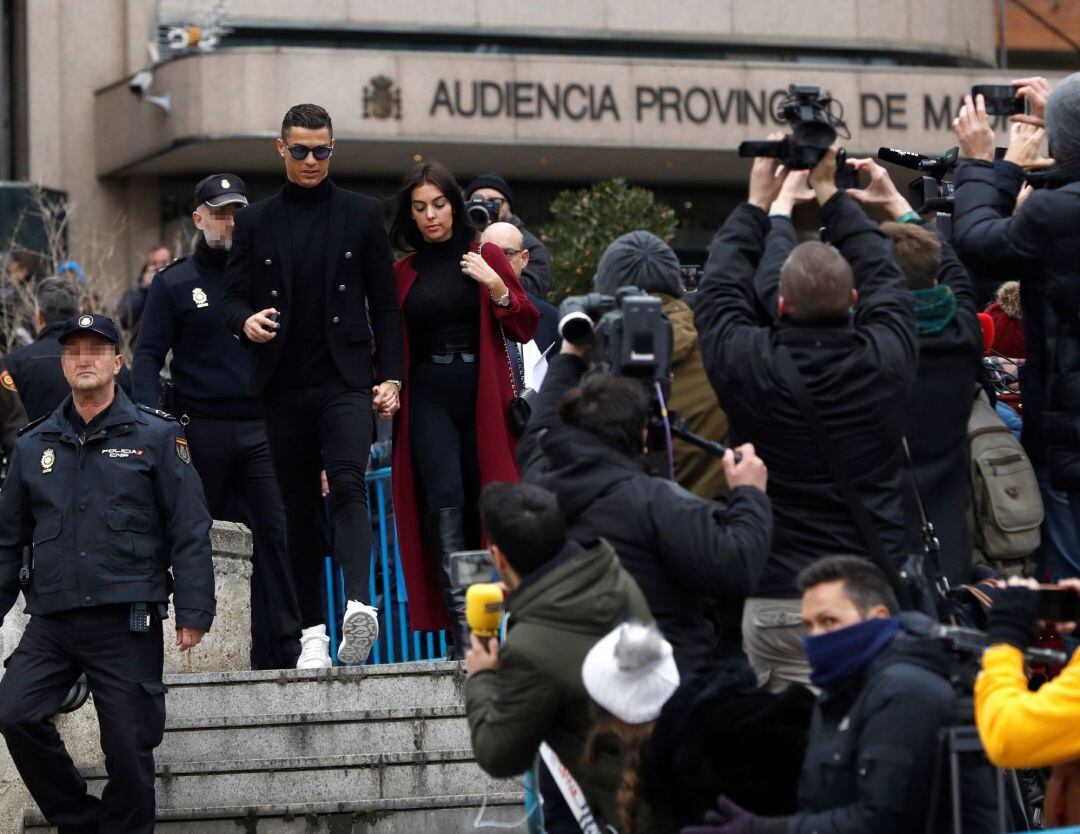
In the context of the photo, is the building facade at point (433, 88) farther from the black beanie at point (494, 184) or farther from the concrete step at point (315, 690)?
the concrete step at point (315, 690)

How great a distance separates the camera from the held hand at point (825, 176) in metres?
6.37

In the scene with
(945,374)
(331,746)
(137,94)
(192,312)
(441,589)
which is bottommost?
(331,746)

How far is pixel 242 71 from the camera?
23953 mm

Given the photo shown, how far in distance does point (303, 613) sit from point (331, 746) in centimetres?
91

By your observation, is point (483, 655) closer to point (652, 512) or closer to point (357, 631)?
point (652, 512)

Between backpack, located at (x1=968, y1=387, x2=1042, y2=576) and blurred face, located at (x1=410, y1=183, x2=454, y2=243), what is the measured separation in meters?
2.61

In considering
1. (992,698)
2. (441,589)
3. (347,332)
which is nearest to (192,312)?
(347,332)

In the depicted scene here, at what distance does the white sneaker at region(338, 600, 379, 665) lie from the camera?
8.73 m

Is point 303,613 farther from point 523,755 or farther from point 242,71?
point 242,71

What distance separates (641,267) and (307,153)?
2.34 meters

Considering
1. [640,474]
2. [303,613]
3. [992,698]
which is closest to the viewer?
[992,698]

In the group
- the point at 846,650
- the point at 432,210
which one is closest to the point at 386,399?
the point at 432,210

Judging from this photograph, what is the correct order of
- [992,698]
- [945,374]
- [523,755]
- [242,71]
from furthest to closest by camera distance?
[242,71], [945,374], [523,755], [992,698]

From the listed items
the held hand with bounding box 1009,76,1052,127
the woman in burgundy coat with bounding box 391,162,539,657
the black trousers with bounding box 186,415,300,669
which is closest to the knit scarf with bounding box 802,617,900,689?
the held hand with bounding box 1009,76,1052,127
